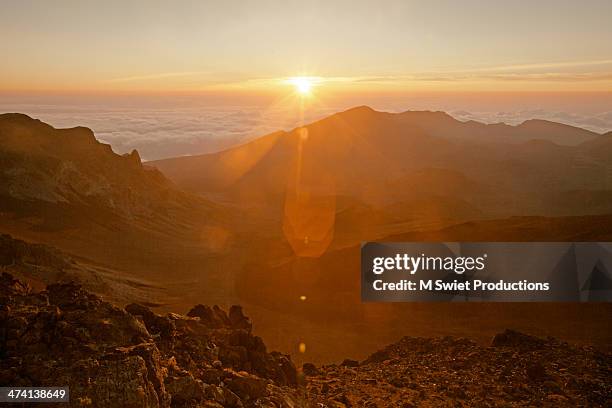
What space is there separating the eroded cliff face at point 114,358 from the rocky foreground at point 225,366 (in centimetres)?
2

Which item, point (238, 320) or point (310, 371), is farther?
point (238, 320)

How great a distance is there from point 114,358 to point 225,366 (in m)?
3.55

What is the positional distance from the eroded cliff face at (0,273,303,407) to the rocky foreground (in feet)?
0.06

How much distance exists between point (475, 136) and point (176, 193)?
11122cm

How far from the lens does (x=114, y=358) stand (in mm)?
7988

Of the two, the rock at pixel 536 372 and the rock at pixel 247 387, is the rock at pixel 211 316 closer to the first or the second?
the rock at pixel 247 387

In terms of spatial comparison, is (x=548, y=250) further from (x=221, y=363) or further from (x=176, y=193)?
(x=176, y=193)

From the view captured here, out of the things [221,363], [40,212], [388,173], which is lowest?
[221,363]

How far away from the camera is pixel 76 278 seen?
2902 centimetres

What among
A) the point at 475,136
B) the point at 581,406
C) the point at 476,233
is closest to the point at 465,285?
the point at 476,233

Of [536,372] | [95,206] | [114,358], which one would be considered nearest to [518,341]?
[536,372]

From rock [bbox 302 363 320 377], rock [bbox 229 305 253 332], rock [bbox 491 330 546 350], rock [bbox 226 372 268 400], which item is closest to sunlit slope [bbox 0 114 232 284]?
rock [bbox 229 305 253 332]

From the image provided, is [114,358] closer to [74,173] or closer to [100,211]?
[100,211]

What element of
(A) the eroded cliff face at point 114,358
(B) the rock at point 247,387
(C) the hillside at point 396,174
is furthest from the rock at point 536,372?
(C) the hillside at point 396,174
